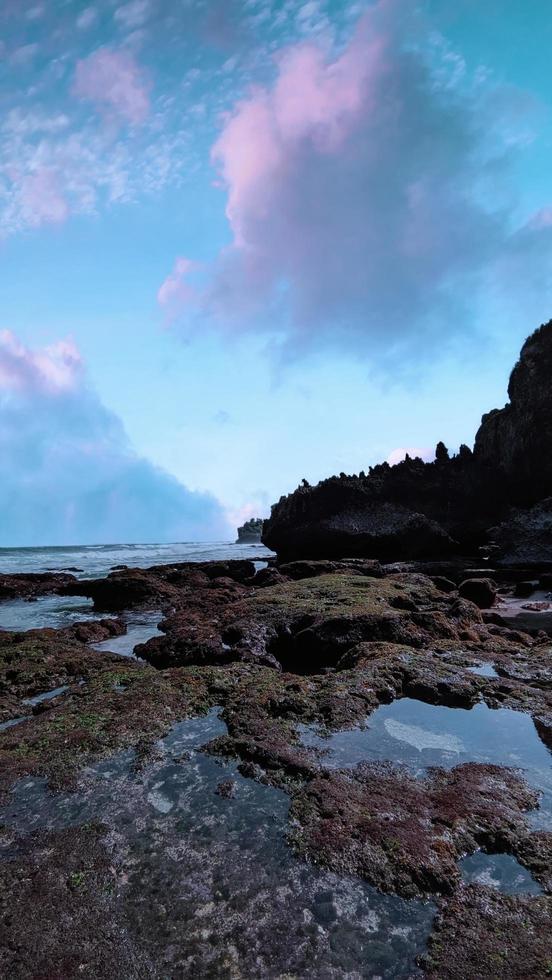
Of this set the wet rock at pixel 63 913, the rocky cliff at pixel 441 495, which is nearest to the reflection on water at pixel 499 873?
the wet rock at pixel 63 913

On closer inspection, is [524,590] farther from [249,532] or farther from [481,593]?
[249,532]

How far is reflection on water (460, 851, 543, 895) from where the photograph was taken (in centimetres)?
418

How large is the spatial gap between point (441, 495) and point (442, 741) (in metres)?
53.0

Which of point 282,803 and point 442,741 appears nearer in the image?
point 282,803

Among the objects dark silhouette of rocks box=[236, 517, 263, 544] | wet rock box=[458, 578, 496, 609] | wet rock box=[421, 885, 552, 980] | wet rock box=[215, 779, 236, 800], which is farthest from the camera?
dark silhouette of rocks box=[236, 517, 263, 544]

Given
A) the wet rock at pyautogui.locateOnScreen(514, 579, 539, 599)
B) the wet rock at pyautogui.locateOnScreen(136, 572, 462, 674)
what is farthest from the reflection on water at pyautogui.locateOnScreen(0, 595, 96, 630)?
the wet rock at pyautogui.locateOnScreen(514, 579, 539, 599)

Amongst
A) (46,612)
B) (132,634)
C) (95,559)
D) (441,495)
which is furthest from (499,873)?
(95,559)

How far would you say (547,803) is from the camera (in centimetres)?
541

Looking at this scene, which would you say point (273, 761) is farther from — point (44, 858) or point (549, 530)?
point (549, 530)

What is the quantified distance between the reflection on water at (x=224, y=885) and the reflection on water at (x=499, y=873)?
70 cm

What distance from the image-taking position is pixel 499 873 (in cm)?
439

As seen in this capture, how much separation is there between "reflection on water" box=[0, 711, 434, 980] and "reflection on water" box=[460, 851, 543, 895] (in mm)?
705

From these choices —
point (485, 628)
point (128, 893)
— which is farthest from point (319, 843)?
point (485, 628)

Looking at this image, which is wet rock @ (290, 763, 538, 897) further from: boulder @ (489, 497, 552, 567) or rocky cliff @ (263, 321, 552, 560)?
rocky cliff @ (263, 321, 552, 560)
